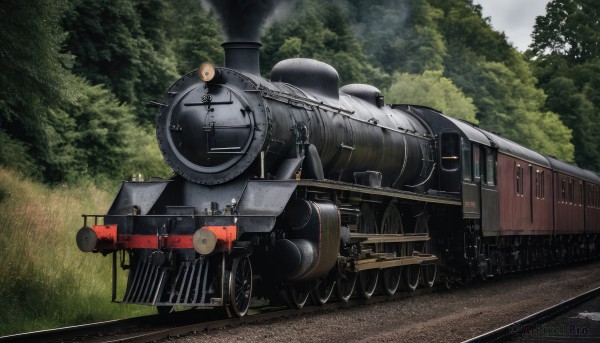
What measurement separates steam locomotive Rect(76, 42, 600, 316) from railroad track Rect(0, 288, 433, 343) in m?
0.22

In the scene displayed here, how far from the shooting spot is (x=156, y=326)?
1072cm

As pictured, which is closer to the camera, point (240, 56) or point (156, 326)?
point (156, 326)

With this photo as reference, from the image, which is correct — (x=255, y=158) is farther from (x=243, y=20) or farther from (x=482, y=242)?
(x=482, y=242)

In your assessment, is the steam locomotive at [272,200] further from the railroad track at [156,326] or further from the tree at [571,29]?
the tree at [571,29]

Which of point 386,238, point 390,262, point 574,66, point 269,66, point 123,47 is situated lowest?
point 390,262

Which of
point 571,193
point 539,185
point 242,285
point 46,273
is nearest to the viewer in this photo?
point 242,285

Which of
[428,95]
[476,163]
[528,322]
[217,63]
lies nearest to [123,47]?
[217,63]

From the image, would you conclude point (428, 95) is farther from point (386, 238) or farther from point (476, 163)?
point (386, 238)

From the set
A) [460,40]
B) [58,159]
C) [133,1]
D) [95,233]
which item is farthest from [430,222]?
[460,40]

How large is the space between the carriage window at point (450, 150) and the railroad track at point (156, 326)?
544 cm

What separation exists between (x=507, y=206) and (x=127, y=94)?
16.3 meters

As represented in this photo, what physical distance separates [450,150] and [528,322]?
739 cm

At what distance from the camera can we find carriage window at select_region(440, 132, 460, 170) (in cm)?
1767

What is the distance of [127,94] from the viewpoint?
31438mm
